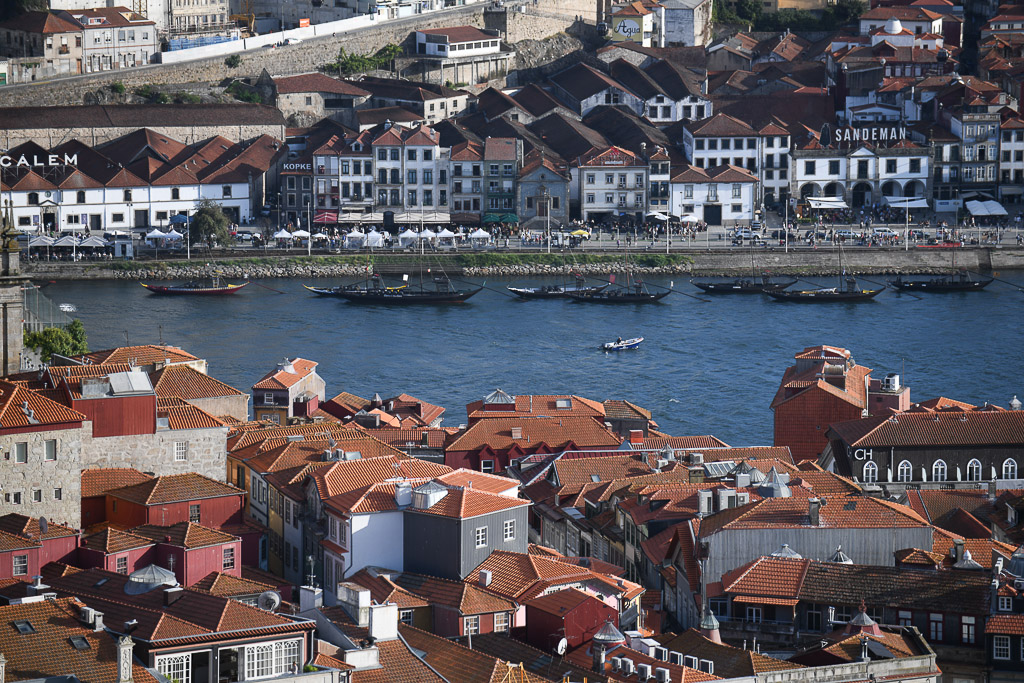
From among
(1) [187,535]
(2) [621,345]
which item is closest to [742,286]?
(2) [621,345]

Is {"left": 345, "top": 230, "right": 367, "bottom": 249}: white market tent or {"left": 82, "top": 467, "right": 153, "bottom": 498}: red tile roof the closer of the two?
{"left": 82, "top": 467, "right": 153, "bottom": 498}: red tile roof

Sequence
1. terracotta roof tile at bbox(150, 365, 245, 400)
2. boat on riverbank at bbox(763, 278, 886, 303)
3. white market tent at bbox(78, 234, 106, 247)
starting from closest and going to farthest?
terracotta roof tile at bbox(150, 365, 245, 400) < boat on riverbank at bbox(763, 278, 886, 303) < white market tent at bbox(78, 234, 106, 247)

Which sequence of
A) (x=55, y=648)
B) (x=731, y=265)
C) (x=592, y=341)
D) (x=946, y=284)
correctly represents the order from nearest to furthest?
(x=55, y=648)
(x=592, y=341)
(x=946, y=284)
(x=731, y=265)

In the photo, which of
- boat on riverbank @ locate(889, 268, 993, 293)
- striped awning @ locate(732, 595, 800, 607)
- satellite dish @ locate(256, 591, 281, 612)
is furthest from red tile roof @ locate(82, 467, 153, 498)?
boat on riverbank @ locate(889, 268, 993, 293)

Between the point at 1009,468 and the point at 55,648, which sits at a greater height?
Result: the point at 55,648

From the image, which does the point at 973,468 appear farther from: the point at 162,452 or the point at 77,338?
the point at 77,338

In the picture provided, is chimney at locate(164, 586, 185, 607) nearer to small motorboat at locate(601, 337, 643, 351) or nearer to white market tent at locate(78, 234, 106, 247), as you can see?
small motorboat at locate(601, 337, 643, 351)

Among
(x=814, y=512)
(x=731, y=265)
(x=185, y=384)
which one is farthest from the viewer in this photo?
(x=731, y=265)
